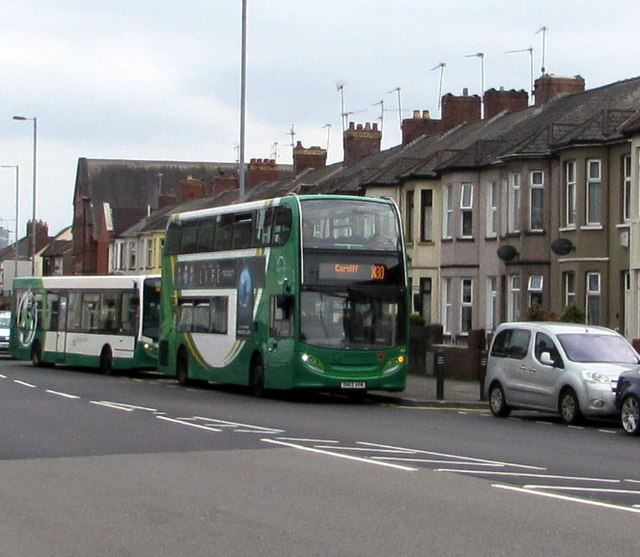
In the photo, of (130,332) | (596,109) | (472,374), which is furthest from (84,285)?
(596,109)

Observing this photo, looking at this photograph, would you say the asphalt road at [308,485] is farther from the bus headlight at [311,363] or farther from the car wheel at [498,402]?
the bus headlight at [311,363]

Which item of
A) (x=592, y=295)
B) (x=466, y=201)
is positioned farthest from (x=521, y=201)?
(x=466, y=201)

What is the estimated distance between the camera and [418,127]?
5991 cm

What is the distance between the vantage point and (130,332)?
40469 millimetres

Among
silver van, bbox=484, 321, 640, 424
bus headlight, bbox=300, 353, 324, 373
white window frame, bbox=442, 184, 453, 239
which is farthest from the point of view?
white window frame, bbox=442, 184, 453, 239

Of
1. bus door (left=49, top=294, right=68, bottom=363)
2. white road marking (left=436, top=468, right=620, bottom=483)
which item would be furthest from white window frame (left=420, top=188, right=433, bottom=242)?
white road marking (left=436, top=468, right=620, bottom=483)

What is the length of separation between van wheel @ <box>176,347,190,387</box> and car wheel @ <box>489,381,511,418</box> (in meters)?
10.9

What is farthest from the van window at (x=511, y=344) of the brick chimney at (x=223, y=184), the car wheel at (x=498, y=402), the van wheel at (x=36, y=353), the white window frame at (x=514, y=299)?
the brick chimney at (x=223, y=184)

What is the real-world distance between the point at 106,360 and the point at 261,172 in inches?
1630

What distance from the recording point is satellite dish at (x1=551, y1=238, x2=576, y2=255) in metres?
38.3

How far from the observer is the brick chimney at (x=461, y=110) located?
185 ft

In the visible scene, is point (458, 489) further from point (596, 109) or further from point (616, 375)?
point (596, 109)

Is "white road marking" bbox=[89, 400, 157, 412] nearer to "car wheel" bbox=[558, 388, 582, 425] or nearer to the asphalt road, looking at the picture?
the asphalt road

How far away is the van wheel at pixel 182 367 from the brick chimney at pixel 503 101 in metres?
21.3
